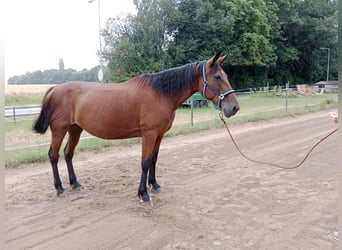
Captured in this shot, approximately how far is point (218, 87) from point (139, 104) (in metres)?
0.95

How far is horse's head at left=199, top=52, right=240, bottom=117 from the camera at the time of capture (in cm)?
321

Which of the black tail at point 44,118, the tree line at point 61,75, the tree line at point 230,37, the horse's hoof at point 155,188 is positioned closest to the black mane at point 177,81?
the horse's hoof at point 155,188

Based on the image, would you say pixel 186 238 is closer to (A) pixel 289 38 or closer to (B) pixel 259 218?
(B) pixel 259 218

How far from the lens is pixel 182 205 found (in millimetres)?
3326

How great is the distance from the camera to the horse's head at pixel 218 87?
321cm

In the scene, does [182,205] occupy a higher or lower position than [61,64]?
lower

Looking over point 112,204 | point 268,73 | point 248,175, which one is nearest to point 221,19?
point 268,73

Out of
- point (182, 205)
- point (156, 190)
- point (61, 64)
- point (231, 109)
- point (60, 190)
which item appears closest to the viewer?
point (231, 109)

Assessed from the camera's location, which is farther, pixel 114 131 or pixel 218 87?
pixel 114 131

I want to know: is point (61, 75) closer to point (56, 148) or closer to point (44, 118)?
point (44, 118)

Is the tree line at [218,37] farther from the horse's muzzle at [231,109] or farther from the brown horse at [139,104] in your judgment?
the horse's muzzle at [231,109]

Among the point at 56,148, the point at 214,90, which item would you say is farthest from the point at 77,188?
the point at 214,90

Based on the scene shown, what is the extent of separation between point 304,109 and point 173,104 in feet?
34.1

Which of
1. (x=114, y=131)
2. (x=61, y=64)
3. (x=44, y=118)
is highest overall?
(x=61, y=64)
